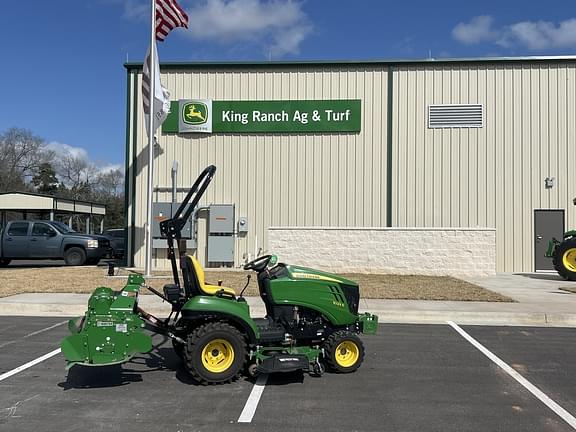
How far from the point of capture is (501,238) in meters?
18.3

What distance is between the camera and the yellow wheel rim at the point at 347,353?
575cm

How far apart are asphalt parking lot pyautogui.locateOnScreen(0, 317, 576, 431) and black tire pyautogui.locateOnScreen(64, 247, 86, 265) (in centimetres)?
1295

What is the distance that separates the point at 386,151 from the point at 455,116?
9.05 ft

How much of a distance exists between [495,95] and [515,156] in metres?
2.31

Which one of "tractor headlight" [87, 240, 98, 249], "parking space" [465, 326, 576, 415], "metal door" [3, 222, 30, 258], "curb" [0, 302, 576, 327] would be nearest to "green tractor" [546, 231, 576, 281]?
"curb" [0, 302, 576, 327]

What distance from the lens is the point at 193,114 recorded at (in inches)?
755

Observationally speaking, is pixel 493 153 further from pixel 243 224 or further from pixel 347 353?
pixel 347 353

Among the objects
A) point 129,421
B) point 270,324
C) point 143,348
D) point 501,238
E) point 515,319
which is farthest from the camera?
point 501,238

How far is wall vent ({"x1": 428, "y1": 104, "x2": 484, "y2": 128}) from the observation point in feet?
60.9

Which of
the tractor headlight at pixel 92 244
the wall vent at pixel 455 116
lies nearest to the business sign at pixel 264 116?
the wall vent at pixel 455 116

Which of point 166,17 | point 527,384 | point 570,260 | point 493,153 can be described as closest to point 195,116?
point 166,17

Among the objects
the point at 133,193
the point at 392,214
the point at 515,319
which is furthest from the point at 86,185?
the point at 515,319

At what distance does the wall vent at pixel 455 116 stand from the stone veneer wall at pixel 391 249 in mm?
3973

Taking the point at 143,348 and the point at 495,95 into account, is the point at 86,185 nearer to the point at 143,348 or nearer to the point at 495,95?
the point at 495,95
